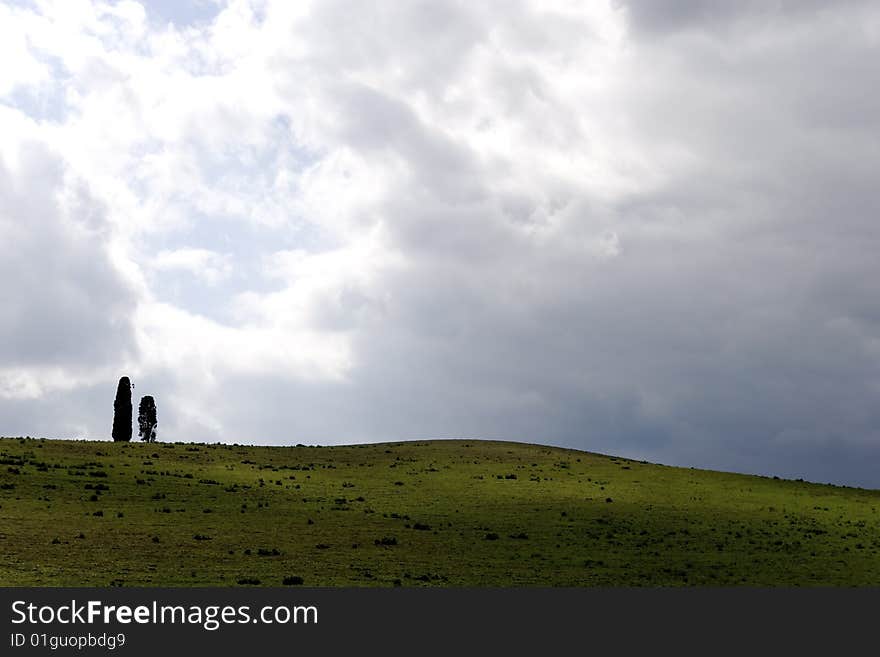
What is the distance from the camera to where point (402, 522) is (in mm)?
51688

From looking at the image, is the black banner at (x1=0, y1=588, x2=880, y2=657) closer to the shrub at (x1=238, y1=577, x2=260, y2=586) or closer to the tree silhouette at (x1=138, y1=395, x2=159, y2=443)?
the shrub at (x1=238, y1=577, x2=260, y2=586)

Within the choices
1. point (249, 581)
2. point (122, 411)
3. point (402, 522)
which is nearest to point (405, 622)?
point (249, 581)

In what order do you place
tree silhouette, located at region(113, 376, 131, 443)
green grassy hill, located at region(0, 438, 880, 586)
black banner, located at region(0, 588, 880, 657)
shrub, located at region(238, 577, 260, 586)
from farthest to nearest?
tree silhouette, located at region(113, 376, 131, 443)
green grassy hill, located at region(0, 438, 880, 586)
shrub, located at region(238, 577, 260, 586)
black banner, located at region(0, 588, 880, 657)

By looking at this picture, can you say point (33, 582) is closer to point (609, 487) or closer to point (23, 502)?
point (23, 502)

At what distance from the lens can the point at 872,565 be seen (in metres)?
46.5

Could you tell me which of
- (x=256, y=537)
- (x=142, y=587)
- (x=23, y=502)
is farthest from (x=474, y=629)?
(x=23, y=502)

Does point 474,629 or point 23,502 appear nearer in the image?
point 474,629

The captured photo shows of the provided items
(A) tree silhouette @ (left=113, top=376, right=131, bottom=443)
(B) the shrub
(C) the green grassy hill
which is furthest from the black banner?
(A) tree silhouette @ (left=113, top=376, right=131, bottom=443)

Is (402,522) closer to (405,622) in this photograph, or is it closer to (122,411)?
(405,622)

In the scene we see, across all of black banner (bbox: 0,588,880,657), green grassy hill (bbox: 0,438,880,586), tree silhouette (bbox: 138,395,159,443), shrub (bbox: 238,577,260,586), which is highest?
tree silhouette (bbox: 138,395,159,443)

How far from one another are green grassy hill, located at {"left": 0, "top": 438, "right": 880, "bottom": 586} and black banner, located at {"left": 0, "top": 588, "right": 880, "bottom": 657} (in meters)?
4.99

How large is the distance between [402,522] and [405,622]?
25161mm

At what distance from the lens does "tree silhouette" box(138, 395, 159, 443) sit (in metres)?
103

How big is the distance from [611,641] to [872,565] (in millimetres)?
26888
